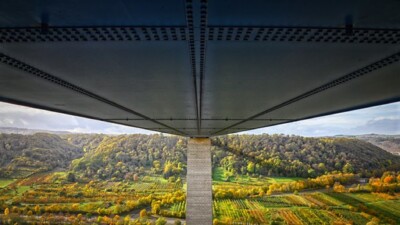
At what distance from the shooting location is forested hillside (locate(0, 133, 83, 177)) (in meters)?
64.6

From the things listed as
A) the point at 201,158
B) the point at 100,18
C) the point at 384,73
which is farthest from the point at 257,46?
the point at 201,158

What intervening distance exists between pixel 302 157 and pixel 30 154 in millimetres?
59907

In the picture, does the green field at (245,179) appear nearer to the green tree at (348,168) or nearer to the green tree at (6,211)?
the green tree at (348,168)

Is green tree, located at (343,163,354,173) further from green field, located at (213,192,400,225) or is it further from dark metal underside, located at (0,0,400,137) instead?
dark metal underside, located at (0,0,400,137)

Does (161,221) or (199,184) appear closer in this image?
(199,184)

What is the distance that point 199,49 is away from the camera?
3.71 metres

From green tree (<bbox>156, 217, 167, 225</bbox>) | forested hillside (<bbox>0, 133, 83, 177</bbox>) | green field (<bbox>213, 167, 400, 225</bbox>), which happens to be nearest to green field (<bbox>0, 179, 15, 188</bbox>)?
forested hillside (<bbox>0, 133, 83, 177</bbox>)

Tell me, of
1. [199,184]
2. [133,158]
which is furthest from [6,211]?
[199,184]

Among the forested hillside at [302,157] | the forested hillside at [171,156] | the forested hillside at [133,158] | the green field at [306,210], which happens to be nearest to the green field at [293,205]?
the green field at [306,210]

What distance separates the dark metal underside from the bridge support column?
572 inches

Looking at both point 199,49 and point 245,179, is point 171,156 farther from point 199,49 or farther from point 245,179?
point 199,49

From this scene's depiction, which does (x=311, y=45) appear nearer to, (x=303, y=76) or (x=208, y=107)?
(x=303, y=76)

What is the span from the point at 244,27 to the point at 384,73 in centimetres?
274

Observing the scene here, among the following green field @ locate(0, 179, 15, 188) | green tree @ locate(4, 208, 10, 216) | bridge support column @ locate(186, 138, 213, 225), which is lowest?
green tree @ locate(4, 208, 10, 216)
